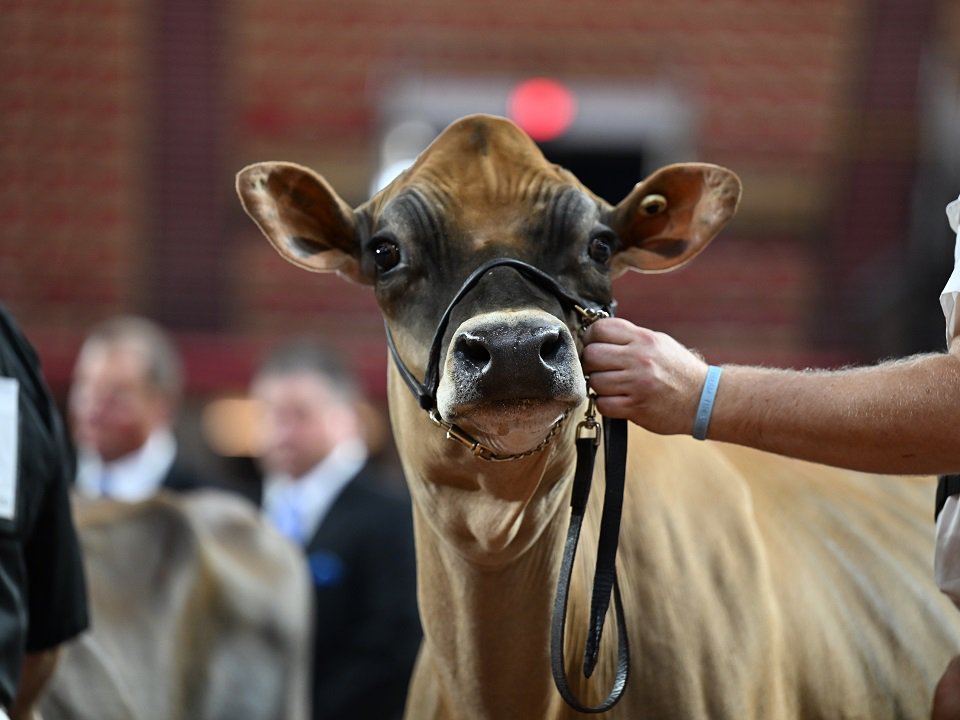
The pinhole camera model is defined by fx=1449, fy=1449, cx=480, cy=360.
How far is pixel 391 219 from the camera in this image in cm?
274

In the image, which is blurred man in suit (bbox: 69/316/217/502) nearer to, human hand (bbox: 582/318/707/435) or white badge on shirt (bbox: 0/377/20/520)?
white badge on shirt (bbox: 0/377/20/520)

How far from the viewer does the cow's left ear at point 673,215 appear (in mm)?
2842

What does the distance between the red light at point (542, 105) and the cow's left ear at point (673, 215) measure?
319 inches

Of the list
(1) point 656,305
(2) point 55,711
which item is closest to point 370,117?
(1) point 656,305

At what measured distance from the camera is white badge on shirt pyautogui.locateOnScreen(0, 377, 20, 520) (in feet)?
8.96

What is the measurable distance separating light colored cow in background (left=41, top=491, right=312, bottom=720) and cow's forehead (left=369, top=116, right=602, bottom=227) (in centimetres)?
173

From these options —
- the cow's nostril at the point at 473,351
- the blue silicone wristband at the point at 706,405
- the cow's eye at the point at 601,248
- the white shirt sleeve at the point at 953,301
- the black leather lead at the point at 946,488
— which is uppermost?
the white shirt sleeve at the point at 953,301

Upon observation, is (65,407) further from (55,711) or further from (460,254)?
(460,254)

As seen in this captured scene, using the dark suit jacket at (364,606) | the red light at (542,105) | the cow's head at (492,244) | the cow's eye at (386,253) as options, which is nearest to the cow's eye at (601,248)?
the cow's head at (492,244)

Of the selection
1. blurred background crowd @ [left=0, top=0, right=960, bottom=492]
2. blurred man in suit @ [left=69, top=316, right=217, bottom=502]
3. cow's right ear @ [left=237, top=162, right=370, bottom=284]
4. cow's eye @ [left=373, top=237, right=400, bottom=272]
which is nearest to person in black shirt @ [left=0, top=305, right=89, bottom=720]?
cow's right ear @ [left=237, top=162, right=370, bottom=284]

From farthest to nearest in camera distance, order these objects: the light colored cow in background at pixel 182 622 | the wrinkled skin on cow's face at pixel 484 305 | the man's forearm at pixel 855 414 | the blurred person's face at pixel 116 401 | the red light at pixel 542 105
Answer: the red light at pixel 542 105
the blurred person's face at pixel 116 401
the light colored cow in background at pixel 182 622
the wrinkled skin on cow's face at pixel 484 305
the man's forearm at pixel 855 414

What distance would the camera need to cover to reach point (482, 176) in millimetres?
2717

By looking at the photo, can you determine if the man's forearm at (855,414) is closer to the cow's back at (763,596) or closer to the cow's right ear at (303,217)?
the cow's back at (763,596)

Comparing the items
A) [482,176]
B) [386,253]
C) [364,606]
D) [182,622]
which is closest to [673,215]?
[482,176]
